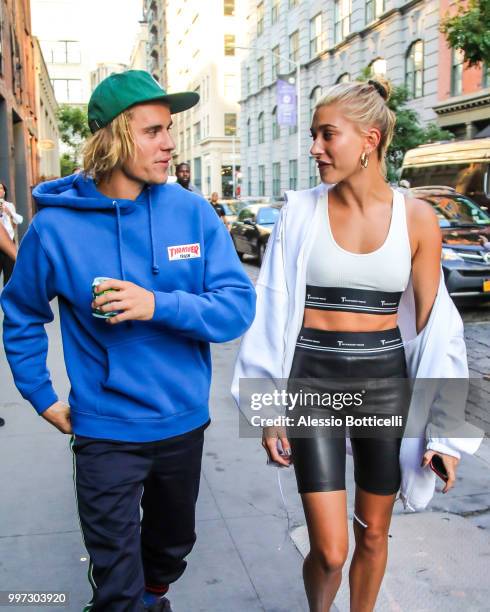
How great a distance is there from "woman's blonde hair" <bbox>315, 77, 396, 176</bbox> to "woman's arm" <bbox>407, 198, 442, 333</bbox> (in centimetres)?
26

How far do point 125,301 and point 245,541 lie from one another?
1.92 metres

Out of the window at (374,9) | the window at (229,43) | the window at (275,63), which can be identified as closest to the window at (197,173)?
the window at (229,43)

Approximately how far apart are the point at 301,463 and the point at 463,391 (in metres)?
0.65

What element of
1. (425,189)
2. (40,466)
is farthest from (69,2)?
(40,466)

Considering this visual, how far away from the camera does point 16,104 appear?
1894cm

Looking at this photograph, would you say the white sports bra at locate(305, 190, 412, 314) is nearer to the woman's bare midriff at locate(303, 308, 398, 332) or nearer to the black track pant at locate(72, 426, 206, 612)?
the woman's bare midriff at locate(303, 308, 398, 332)

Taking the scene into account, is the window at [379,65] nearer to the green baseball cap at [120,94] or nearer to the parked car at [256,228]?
the parked car at [256,228]

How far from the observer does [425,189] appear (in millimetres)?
14062

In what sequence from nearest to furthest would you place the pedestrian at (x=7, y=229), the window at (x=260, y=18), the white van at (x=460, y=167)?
the pedestrian at (x=7, y=229) < the white van at (x=460, y=167) < the window at (x=260, y=18)

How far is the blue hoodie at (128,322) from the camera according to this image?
2.25 m

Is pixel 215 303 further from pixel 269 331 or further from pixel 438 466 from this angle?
pixel 438 466

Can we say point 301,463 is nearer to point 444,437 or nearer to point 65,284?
point 444,437

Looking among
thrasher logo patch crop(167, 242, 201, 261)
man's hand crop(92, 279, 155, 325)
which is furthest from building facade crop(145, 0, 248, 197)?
man's hand crop(92, 279, 155, 325)

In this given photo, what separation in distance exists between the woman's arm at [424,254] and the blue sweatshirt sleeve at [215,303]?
0.60m
